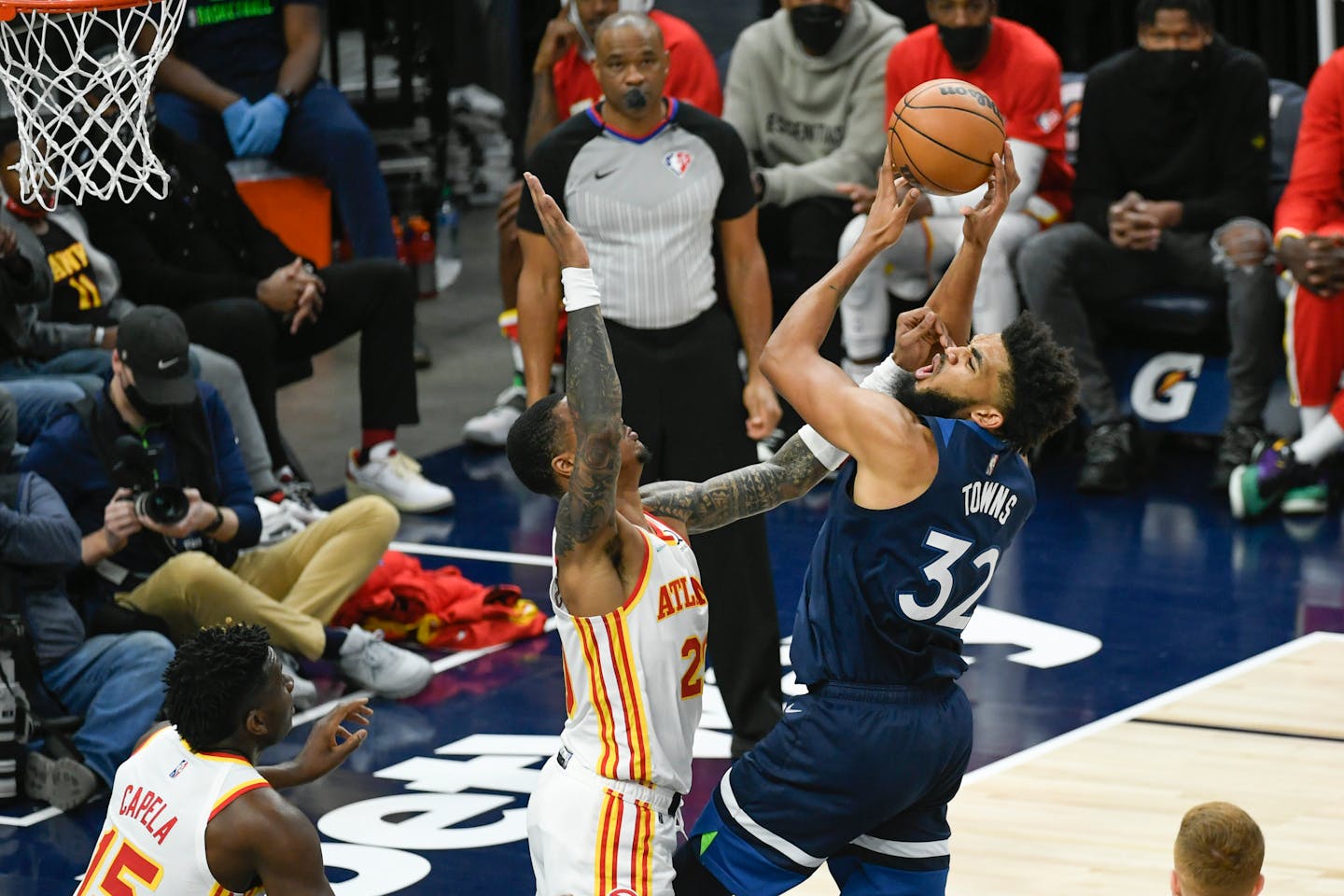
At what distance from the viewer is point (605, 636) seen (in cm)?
389

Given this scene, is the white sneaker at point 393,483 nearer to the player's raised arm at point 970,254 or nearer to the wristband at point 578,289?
the player's raised arm at point 970,254

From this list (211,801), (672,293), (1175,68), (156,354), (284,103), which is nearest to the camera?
(211,801)

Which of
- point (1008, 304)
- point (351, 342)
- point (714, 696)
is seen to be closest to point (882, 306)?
point (1008, 304)

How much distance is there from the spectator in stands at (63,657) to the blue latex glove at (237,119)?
343 centimetres

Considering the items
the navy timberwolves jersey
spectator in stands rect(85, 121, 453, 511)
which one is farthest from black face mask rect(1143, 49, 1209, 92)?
the navy timberwolves jersey

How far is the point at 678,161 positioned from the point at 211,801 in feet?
9.46

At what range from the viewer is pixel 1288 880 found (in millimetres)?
5148

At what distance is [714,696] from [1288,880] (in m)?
2.19

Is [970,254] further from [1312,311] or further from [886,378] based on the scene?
[1312,311]

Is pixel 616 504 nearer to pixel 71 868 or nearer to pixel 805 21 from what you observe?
pixel 71 868

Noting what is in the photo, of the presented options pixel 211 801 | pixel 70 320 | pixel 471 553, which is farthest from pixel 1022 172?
pixel 211 801

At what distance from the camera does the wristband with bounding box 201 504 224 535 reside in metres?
6.45

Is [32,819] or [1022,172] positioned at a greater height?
[1022,172]

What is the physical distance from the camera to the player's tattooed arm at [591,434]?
3.77m
